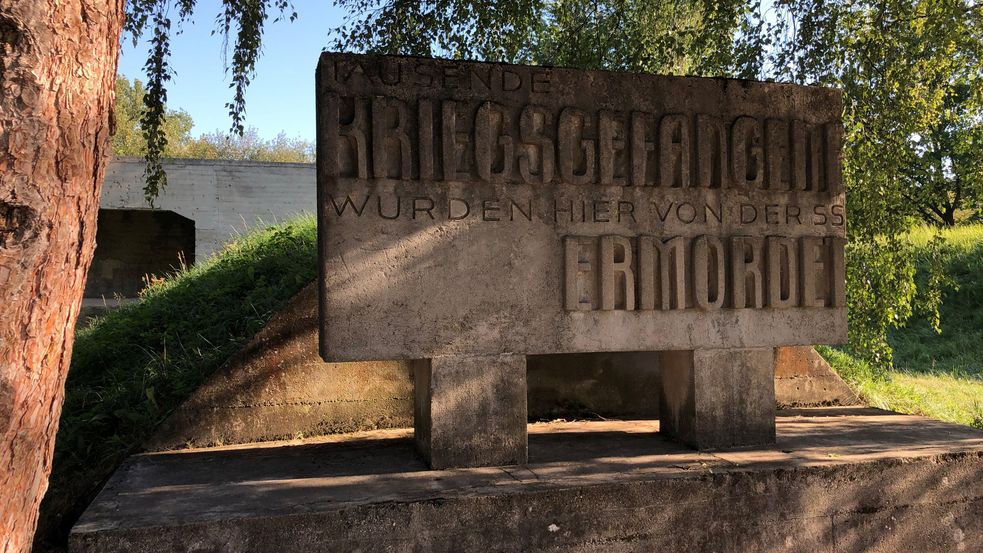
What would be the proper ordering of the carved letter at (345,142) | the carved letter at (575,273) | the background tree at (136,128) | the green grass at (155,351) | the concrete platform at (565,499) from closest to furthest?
the concrete platform at (565,499) → the carved letter at (345,142) → the carved letter at (575,273) → the green grass at (155,351) → the background tree at (136,128)

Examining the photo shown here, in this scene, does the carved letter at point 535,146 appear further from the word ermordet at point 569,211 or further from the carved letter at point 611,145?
the carved letter at point 611,145

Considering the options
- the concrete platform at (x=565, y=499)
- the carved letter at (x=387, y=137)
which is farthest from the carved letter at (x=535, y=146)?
the concrete platform at (x=565, y=499)

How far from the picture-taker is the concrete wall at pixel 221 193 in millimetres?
18266

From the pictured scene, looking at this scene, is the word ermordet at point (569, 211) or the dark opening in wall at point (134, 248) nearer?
the word ermordet at point (569, 211)

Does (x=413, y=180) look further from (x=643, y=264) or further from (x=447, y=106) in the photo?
(x=643, y=264)

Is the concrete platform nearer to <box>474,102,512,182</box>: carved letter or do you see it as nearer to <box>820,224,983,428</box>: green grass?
<box>474,102,512,182</box>: carved letter

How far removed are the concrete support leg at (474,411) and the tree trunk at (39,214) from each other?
7.47 feet

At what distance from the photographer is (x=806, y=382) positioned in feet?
24.7

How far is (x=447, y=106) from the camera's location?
15.6ft

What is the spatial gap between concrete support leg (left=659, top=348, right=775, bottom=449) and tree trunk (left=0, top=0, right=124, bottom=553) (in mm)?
3909

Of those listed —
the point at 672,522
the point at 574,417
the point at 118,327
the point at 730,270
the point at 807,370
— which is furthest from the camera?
the point at 118,327

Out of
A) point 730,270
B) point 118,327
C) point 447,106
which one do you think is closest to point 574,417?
point 730,270

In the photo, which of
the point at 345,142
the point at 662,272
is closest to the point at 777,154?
the point at 662,272

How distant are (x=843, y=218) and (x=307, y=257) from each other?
5.73 meters
